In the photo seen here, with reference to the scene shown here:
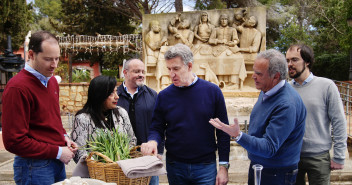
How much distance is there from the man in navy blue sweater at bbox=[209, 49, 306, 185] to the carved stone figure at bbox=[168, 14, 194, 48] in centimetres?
597

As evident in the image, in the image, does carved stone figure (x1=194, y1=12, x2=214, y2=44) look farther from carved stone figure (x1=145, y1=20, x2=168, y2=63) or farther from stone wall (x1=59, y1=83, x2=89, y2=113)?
stone wall (x1=59, y1=83, x2=89, y2=113)

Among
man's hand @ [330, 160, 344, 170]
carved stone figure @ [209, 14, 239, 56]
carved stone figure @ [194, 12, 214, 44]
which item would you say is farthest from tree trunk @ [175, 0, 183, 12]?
man's hand @ [330, 160, 344, 170]

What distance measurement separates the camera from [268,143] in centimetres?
187

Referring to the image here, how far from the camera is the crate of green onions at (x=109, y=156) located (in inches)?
66.3

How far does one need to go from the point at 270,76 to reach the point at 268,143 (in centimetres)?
47

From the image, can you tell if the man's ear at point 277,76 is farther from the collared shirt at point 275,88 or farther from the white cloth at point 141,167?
the white cloth at point 141,167

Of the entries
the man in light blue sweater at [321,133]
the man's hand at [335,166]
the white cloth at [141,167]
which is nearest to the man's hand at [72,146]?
the white cloth at [141,167]

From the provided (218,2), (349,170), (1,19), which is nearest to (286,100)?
(349,170)

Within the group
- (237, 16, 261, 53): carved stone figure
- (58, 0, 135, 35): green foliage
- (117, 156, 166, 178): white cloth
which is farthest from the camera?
(58, 0, 135, 35): green foliage

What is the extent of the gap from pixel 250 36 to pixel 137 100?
18.5 ft

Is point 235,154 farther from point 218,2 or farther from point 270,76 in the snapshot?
point 218,2

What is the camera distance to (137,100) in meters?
2.91

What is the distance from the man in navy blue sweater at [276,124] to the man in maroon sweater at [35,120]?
1159mm

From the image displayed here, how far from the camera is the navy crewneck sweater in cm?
224
